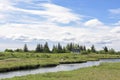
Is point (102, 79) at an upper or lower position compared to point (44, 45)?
lower

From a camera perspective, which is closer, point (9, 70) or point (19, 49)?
point (9, 70)

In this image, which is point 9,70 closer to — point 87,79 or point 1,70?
point 1,70

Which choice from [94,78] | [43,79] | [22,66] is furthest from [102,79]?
[22,66]

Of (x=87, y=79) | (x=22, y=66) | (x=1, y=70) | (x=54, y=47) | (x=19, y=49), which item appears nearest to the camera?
(x=87, y=79)

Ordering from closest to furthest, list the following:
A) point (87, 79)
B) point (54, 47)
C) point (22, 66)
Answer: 1. point (87, 79)
2. point (22, 66)
3. point (54, 47)

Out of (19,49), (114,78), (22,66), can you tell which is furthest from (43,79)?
(19,49)

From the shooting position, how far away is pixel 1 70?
58.2 meters

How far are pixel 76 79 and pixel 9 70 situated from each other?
90.2 ft

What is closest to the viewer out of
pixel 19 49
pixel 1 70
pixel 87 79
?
pixel 87 79

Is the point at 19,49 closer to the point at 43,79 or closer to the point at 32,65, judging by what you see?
the point at 32,65

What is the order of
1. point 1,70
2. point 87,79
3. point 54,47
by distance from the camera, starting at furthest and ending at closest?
point 54,47 < point 1,70 < point 87,79

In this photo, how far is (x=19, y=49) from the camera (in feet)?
609

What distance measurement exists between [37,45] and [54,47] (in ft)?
51.3

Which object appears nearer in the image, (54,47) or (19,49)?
(19,49)
